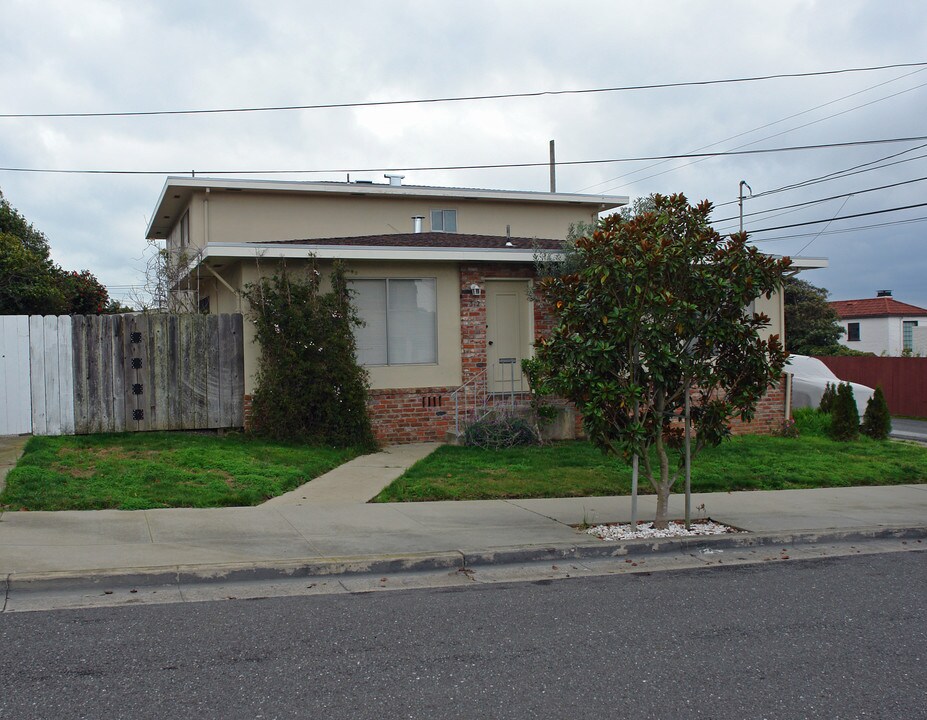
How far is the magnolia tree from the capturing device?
26.8 ft

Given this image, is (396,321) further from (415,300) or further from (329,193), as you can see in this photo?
(329,193)

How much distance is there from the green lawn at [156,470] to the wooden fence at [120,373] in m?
0.42

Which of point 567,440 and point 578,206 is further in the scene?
point 578,206

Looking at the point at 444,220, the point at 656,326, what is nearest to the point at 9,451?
the point at 656,326

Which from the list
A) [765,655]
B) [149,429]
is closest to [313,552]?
[765,655]

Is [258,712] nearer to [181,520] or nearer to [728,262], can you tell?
[181,520]

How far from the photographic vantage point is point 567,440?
1513 cm

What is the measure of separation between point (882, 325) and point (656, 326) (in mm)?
45504

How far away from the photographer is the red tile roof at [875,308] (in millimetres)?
47969

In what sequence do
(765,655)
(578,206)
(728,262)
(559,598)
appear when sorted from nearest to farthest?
(765,655)
(559,598)
(728,262)
(578,206)

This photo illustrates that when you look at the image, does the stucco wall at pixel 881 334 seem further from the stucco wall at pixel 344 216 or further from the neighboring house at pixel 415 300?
the neighboring house at pixel 415 300

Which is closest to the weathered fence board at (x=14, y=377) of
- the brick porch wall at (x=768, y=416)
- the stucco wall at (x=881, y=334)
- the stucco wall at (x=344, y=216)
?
the stucco wall at (x=344, y=216)

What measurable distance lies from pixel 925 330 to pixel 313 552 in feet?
Result: 160

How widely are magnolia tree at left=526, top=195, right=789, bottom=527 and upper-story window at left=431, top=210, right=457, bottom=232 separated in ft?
41.6
